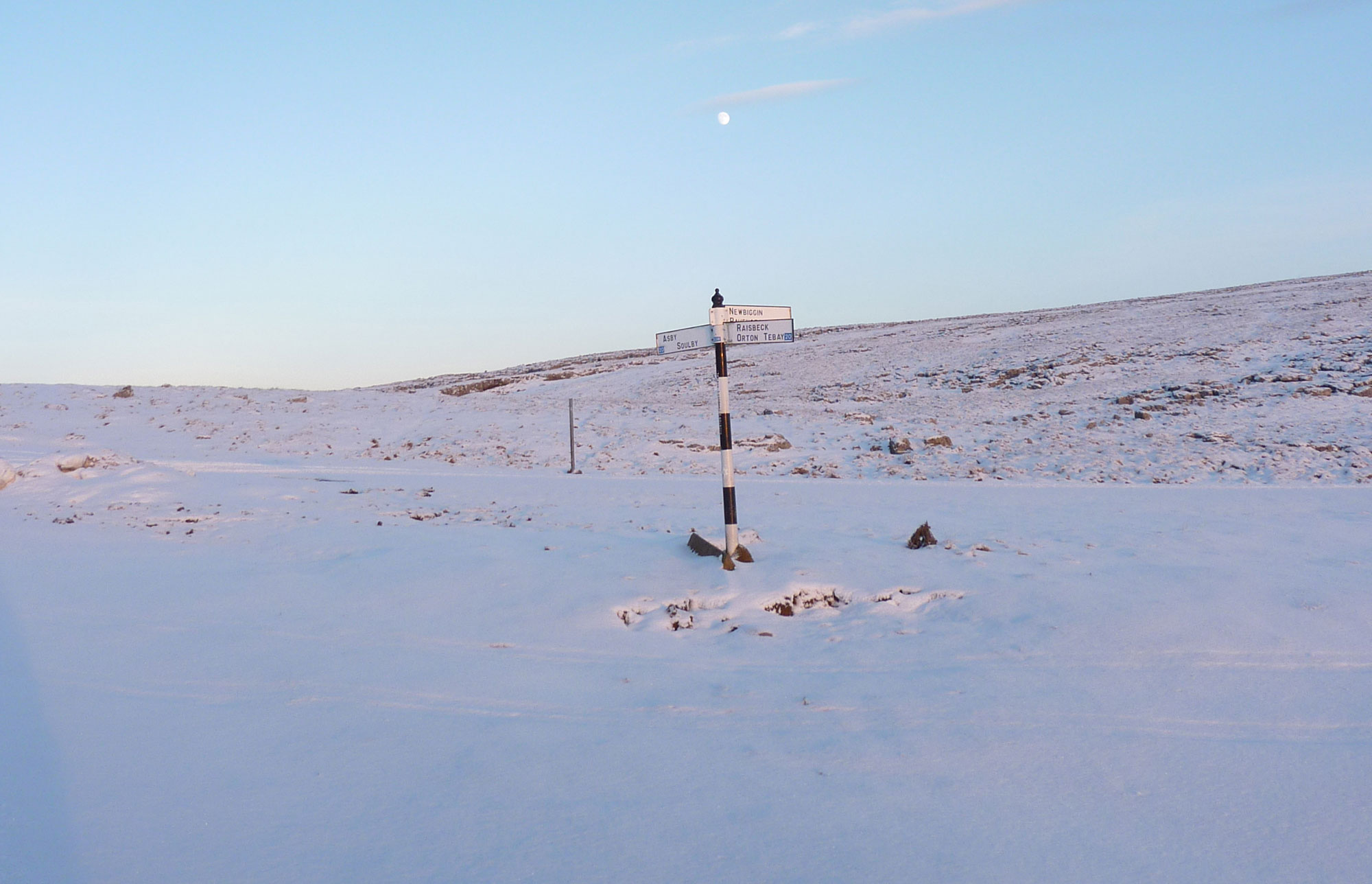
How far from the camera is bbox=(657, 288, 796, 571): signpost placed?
26.5ft

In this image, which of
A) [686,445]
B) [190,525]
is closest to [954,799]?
[190,525]

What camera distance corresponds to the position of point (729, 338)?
26.7ft

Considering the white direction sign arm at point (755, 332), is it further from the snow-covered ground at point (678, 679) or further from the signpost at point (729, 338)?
the snow-covered ground at point (678, 679)

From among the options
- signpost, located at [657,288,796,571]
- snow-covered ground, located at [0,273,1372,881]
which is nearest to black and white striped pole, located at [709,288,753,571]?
signpost, located at [657,288,796,571]

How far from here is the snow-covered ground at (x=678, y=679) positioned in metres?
3.61

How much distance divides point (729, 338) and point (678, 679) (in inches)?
139

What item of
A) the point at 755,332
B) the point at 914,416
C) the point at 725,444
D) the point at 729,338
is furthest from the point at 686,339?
the point at 914,416

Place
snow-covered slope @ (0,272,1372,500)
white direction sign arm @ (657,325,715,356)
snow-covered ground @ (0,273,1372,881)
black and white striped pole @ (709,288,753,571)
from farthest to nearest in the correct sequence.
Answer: snow-covered slope @ (0,272,1372,500)
white direction sign arm @ (657,325,715,356)
black and white striped pole @ (709,288,753,571)
snow-covered ground @ (0,273,1372,881)

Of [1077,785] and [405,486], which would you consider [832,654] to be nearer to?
[1077,785]

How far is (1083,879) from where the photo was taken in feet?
10.8

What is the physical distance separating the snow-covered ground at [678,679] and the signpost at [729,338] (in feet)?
1.17

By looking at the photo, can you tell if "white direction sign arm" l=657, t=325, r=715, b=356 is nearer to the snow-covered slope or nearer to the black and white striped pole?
the black and white striped pole

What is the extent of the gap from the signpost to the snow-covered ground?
36 cm

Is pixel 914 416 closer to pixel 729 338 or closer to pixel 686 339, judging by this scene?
pixel 686 339
